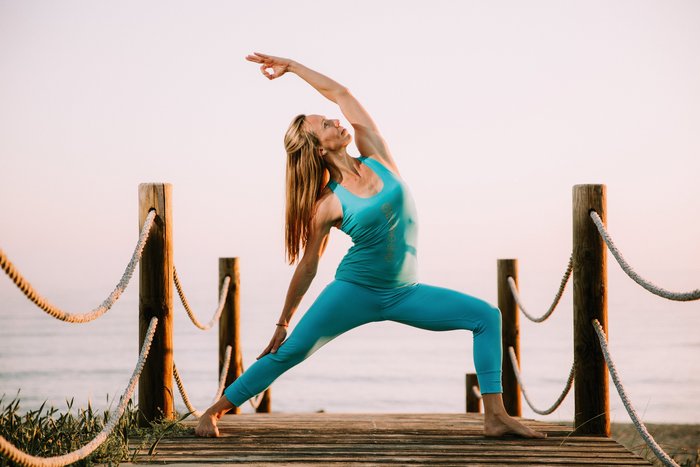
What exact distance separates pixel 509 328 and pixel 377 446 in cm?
338

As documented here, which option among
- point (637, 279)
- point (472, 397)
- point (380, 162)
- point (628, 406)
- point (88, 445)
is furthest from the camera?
point (472, 397)

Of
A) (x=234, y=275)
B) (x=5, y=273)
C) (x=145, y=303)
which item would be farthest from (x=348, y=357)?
(x=5, y=273)

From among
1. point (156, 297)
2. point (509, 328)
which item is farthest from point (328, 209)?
point (509, 328)

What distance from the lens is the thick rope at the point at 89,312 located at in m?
2.90

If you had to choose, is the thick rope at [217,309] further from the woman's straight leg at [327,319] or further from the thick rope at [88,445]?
the woman's straight leg at [327,319]

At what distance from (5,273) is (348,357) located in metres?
28.5

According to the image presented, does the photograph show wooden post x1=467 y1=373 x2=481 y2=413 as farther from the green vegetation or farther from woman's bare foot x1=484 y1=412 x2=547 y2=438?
the green vegetation

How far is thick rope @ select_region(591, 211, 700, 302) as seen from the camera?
11.5 ft

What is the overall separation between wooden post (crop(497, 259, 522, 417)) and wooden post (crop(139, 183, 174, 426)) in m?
3.34

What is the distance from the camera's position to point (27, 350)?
30.3 m

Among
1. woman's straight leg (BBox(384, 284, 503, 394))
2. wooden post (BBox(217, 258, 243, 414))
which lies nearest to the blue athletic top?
woman's straight leg (BBox(384, 284, 503, 394))

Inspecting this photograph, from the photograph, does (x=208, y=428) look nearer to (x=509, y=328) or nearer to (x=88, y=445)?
(x=88, y=445)

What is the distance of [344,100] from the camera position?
4.88m

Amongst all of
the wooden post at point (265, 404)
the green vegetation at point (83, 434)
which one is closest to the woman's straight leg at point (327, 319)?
the green vegetation at point (83, 434)
